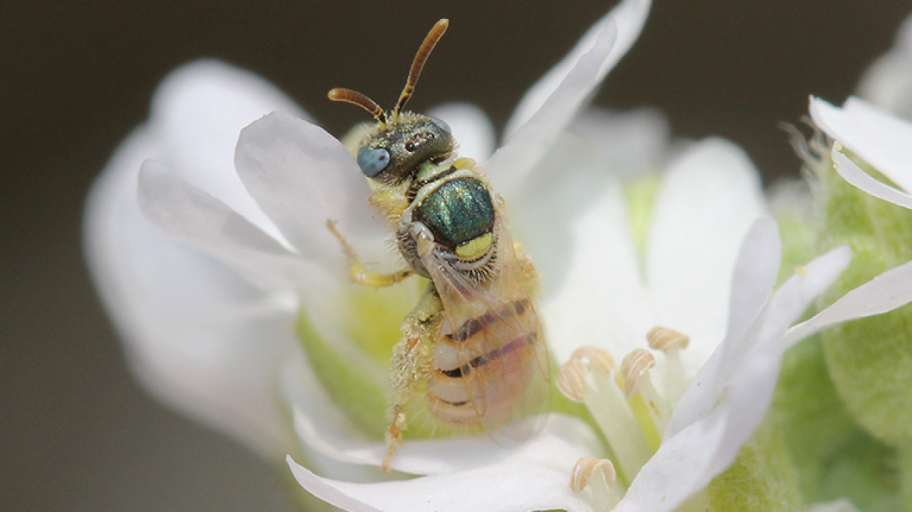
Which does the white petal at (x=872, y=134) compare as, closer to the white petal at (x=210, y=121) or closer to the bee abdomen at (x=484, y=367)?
the bee abdomen at (x=484, y=367)

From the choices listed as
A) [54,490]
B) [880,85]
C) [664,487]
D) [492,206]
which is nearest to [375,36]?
[54,490]

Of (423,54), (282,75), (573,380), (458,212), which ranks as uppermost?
(423,54)

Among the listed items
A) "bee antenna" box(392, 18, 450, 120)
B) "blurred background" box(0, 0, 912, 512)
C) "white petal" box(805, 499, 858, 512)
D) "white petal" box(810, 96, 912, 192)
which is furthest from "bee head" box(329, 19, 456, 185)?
"blurred background" box(0, 0, 912, 512)

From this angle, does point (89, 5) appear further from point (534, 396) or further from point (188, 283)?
point (534, 396)

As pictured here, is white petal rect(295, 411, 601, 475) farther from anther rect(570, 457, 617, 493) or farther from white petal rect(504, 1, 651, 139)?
white petal rect(504, 1, 651, 139)

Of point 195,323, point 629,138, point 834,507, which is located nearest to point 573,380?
point 834,507

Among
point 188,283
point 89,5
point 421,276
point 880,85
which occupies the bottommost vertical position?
point 89,5

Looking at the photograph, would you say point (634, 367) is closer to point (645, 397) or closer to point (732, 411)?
point (645, 397)
